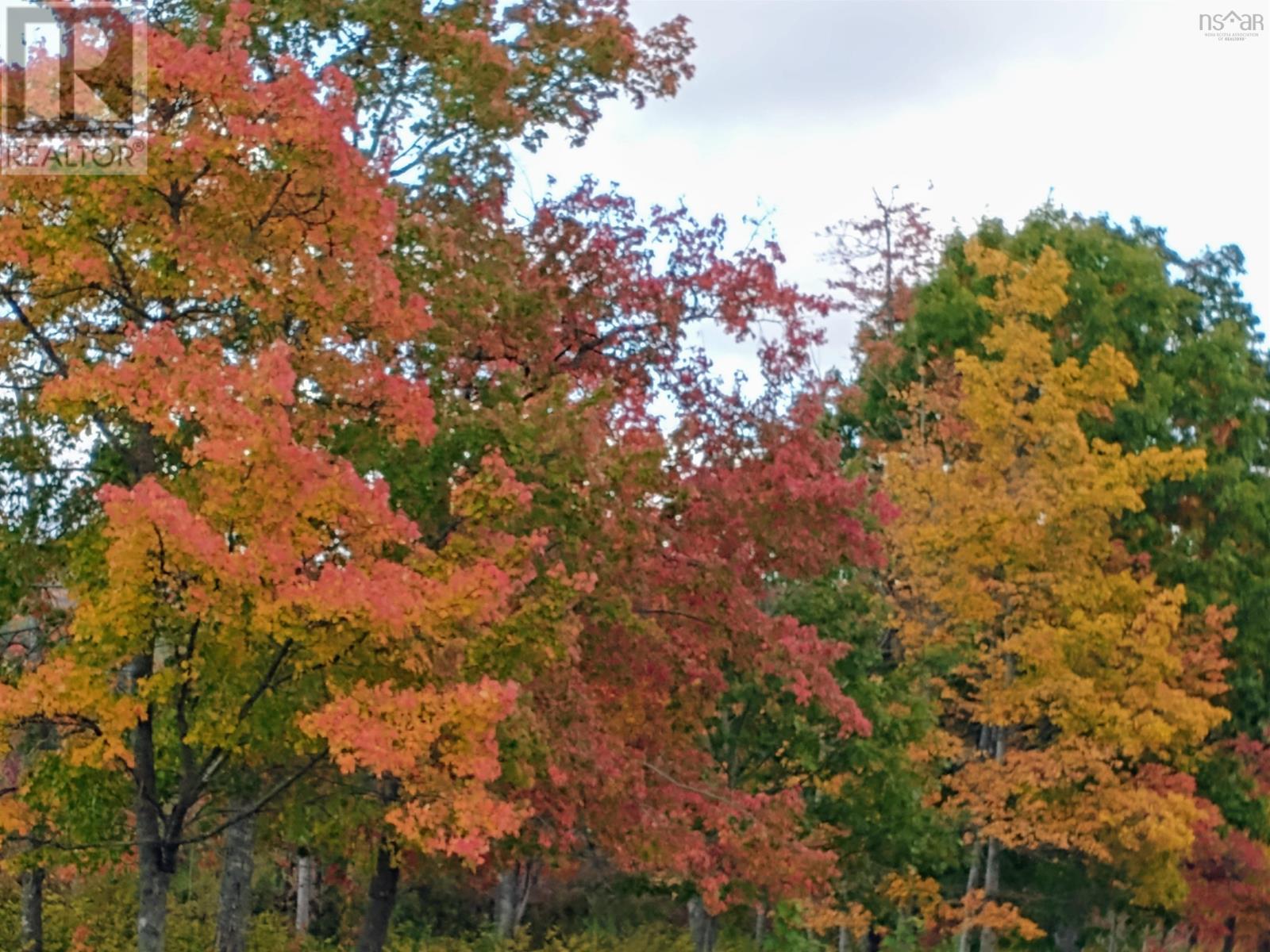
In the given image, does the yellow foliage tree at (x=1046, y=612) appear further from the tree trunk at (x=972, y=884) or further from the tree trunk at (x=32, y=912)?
the tree trunk at (x=32, y=912)

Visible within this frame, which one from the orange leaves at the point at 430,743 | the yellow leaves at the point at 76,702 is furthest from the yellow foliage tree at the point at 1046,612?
the yellow leaves at the point at 76,702

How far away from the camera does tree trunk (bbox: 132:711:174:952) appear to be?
11688 mm

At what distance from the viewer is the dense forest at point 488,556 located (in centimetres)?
1087

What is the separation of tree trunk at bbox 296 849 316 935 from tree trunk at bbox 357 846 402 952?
458 inches

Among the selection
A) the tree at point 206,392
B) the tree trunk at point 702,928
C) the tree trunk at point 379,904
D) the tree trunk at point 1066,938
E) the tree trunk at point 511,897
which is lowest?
the tree trunk at point 1066,938

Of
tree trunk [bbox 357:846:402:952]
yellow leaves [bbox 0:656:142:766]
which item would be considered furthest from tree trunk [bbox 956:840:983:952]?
yellow leaves [bbox 0:656:142:766]

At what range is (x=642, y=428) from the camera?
14688mm

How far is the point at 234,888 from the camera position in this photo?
15.4 metres

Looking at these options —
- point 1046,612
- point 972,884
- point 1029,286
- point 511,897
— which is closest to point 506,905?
point 511,897

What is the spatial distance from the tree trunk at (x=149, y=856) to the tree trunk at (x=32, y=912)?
9.11 meters

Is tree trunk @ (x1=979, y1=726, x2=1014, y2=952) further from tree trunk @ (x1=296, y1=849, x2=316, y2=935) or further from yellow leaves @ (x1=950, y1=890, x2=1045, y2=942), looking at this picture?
tree trunk @ (x1=296, y1=849, x2=316, y2=935)

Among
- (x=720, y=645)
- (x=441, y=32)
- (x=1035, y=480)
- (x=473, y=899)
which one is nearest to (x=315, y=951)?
(x=473, y=899)

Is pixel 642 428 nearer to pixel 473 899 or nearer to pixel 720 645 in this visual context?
pixel 720 645

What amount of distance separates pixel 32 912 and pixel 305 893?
7.81m
